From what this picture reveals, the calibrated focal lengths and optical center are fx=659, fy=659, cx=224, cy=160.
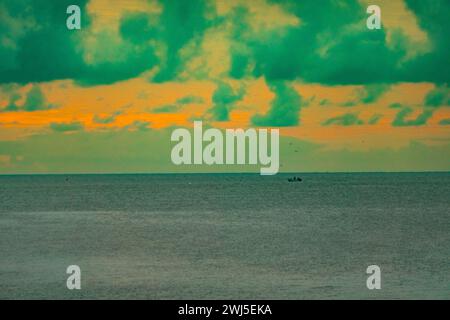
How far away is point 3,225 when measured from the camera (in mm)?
Answer: 74562

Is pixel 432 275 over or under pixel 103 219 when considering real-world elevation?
under

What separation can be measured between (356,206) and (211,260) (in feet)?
209

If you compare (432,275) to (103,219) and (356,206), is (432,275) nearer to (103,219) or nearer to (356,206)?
(103,219)

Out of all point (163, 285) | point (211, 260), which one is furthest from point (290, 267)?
point (163, 285)

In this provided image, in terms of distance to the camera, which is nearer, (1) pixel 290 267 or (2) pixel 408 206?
(1) pixel 290 267

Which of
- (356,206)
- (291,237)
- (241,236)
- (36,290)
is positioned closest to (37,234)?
(241,236)

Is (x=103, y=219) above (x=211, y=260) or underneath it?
above

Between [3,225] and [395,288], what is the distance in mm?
52367

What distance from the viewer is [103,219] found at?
82562 millimetres

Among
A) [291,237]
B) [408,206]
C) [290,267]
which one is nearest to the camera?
[290,267]
